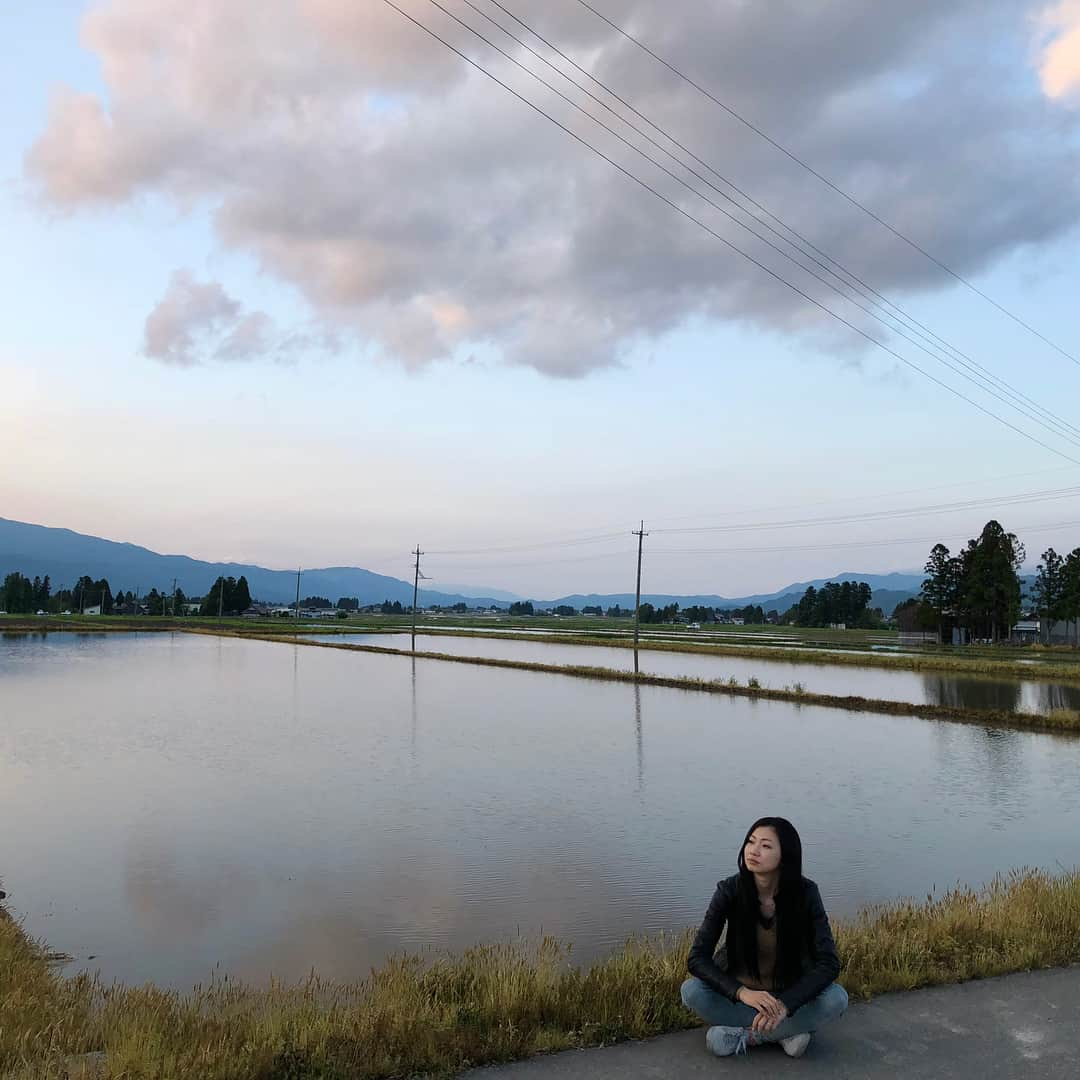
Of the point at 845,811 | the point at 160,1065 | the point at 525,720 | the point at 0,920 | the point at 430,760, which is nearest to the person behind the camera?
the point at 160,1065

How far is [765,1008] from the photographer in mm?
4051

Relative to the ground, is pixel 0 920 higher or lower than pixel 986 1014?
lower

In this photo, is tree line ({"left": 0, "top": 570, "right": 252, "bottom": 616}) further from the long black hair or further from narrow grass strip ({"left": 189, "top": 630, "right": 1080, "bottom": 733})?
the long black hair

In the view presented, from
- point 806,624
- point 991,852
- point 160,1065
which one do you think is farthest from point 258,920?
point 806,624

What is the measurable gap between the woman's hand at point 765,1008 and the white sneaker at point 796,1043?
0.44 ft

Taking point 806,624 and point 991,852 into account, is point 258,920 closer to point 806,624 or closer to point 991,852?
point 991,852

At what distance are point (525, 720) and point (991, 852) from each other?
43.0 feet

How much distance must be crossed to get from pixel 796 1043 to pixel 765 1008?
288 mm

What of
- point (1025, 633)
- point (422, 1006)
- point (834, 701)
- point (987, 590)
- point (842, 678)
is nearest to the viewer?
point (422, 1006)

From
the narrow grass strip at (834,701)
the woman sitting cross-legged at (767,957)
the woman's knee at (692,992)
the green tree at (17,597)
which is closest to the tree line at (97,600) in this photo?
the green tree at (17,597)

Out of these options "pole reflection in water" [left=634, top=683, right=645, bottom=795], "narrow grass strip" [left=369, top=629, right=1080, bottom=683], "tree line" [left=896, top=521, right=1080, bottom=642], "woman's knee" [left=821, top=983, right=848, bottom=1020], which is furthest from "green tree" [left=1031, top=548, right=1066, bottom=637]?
"woman's knee" [left=821, top=983, right=848, bottom=1020]

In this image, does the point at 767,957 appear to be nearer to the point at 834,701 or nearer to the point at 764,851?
the point at 764,851

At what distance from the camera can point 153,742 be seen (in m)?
18.0

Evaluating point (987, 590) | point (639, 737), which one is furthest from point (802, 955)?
point (987, 590)
